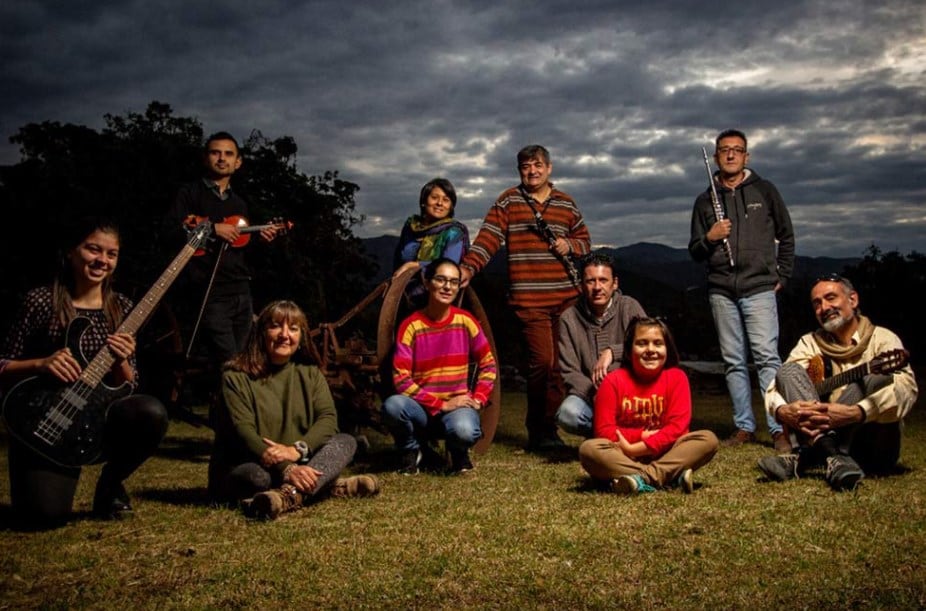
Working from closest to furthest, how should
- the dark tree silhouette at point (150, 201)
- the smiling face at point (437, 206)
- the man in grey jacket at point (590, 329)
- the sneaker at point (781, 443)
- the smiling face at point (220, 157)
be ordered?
1. the man in grey jacket at point (590, 329)
2. the sneaker at point (781, 443)
3. the smiling face at point (437, 206)
4. the smiling face at point (220, 157)
5. the dark tree silhouette at point (150, 201)

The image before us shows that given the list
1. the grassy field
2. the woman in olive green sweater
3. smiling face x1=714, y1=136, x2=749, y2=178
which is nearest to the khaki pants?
the grassy field

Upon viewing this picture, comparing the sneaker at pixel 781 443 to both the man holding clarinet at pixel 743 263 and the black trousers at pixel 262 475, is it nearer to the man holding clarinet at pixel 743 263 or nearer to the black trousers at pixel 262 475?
the man holding clarinet at pixel 743 263

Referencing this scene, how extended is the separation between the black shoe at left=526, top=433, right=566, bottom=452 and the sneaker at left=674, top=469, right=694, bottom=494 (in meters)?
1.98

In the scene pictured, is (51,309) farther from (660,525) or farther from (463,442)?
(660,525)

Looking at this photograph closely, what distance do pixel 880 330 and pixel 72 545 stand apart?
13.6ft

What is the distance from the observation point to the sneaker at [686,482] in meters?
4.18

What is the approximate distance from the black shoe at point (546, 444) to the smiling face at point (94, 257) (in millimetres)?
3469

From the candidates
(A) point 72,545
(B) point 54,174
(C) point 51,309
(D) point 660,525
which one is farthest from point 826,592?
(B) point 54,174

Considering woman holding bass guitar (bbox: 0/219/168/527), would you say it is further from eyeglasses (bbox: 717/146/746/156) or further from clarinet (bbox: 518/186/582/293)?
eyeglasses (bbox: 717/146/746/156)

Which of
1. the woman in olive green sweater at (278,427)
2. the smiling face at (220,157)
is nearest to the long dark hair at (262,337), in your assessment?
the woman in olive green sweater at (278,427)

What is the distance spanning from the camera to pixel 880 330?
4.54 meters

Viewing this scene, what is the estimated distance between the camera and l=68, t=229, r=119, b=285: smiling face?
378cm

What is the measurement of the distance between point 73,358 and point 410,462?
7.23 ft

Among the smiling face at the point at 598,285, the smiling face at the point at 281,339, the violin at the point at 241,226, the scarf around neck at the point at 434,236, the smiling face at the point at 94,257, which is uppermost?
the violin at the point at 241,226
